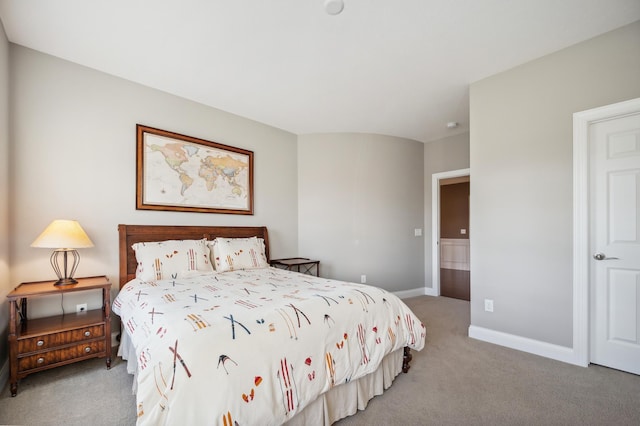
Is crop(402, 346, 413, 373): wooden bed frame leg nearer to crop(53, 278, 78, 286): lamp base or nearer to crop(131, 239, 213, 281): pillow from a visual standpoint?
crop(131, 239, 213, 281): pillow

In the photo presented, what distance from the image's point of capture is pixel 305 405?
1.47 m

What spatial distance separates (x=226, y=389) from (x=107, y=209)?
247 centimetres

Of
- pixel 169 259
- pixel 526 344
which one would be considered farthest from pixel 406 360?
pixel 169 259

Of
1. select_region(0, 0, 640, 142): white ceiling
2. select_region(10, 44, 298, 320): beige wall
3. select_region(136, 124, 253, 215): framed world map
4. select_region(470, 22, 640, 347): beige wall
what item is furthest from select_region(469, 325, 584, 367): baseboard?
select_region(10, 44, 298, 320): beige wall

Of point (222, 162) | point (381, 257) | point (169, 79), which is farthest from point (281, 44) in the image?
point (381, 257)

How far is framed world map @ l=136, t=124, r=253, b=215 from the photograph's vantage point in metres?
3.07

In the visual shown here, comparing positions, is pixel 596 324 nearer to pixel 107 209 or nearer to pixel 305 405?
pixel 305 405

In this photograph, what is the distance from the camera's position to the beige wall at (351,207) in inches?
180

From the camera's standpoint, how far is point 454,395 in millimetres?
2000

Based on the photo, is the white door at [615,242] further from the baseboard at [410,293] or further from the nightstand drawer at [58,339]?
the nightstand drawer at [58,339]

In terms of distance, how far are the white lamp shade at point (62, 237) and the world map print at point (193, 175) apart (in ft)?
2.50

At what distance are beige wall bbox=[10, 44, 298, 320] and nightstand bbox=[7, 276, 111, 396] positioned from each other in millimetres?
269

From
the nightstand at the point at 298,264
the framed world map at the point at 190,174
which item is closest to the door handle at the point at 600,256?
the nightstand at the point at 298,264

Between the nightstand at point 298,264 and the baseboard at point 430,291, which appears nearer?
the nightstand at point 298,264
